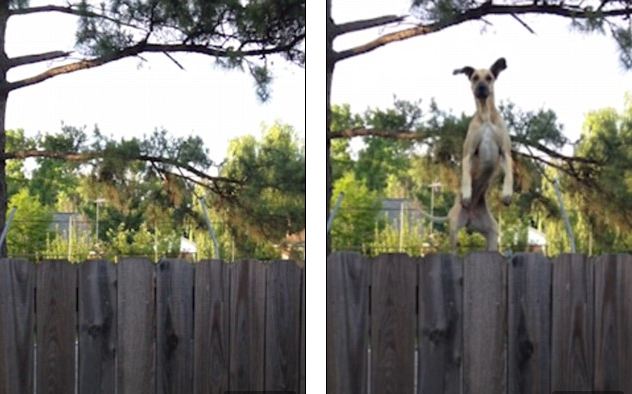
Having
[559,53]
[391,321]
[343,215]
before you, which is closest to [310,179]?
[343,215]

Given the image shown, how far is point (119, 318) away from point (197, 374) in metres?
0.21

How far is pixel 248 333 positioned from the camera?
1.96 m

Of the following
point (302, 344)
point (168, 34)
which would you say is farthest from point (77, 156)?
point (302, 344)

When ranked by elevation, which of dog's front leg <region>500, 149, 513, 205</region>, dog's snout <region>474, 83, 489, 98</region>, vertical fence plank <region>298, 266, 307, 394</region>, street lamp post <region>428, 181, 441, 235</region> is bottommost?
vertical fence plank <region>298, 266, 307, 394</region>

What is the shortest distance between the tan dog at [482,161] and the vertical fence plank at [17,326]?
96 centimetres

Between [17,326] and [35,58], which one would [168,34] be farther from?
[17,326]

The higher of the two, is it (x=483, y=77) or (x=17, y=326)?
(x=483, y=77)

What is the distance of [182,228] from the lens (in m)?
2.14

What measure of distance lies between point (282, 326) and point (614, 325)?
728 millimetres

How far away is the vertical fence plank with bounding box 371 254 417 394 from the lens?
73.7 inches

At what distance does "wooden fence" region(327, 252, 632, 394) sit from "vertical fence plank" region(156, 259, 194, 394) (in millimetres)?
328

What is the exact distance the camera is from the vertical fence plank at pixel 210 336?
193 cm

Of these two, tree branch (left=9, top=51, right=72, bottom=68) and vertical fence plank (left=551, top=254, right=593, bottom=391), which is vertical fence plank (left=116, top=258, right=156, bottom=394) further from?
vertical fence plank (left=551, top=254, right=593, bottom=391)

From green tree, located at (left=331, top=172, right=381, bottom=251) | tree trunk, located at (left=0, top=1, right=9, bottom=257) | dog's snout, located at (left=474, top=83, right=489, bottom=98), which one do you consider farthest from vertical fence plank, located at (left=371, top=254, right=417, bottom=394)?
tree trunk, located at (left=0, top=1, right=9, bottom=257)
